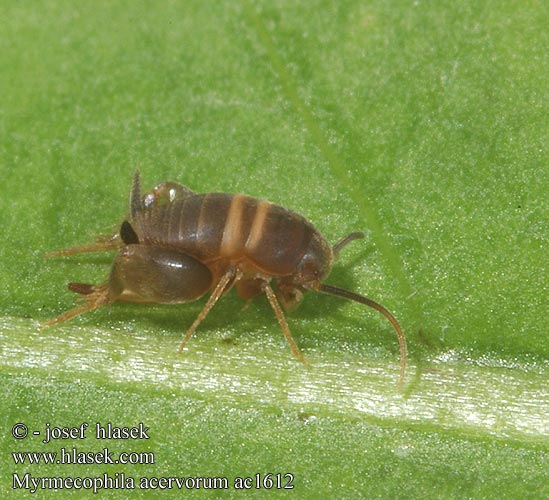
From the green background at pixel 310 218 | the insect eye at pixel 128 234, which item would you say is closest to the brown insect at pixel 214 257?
the insect eye at pixel 128 234

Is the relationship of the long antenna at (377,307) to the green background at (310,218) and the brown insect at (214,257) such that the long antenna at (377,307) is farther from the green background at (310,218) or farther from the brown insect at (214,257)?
the green background at (310,218)

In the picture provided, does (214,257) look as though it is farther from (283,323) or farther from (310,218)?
(310,218)

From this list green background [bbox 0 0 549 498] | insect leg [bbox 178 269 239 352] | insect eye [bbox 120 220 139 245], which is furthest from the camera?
insect eye [bbox 120 220 139 245]

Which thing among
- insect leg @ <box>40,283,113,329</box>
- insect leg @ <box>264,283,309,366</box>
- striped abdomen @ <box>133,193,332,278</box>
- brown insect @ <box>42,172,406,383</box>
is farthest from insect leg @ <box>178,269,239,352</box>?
insect leg @ <box>40,283,113,329</box>

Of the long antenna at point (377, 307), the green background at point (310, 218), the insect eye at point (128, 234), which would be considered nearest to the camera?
the green background at point (310, 218)

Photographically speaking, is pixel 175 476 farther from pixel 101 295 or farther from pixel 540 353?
pixel 540 353

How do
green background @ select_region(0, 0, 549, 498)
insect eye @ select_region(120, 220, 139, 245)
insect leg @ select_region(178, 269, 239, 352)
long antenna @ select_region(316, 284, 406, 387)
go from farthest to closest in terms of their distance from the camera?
insect eye @ select_region(120, 220, 139, 245)
insect leg @ select_region(178, 269, 239, 352)
long antenna @ select_region(316, 284, 406, 387)
green background @ select_region(0, 0, 549, 498)

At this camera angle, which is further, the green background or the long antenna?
the long antenna

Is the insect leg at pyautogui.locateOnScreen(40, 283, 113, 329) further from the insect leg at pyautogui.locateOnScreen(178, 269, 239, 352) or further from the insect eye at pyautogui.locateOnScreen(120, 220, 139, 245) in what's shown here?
the insect leg at pyautogui.locateOnScreen(178, 269, 239, 352)

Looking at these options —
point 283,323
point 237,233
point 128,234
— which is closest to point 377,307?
point 283,323
